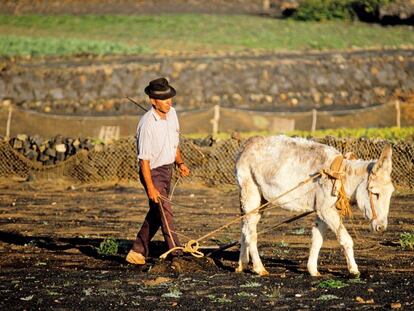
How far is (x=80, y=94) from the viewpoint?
4188 centimetres

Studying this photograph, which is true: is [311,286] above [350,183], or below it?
below

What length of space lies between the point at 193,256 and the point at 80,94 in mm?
26779

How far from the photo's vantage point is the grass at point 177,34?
48094 millimetres

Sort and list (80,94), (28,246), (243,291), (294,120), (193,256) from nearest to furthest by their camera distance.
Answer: (243,291)
(193,256)
(28,246)
(294,120)
(80,94)

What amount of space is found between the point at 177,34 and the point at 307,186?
1460 inches

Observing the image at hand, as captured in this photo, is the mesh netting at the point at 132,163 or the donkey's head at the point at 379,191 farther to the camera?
the mesh netting at the point at 132,163

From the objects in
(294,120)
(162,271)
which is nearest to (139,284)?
(162,271)

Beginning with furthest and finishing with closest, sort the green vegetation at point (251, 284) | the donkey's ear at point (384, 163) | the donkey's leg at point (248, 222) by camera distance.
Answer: the donkey's leg at point (248, 222) < the donkey's ear at point (384, 163) < the green vegetation at point (251, 284)

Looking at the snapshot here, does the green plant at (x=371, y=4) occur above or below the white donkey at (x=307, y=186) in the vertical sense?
above

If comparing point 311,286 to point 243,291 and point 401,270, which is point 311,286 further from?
point 401,270

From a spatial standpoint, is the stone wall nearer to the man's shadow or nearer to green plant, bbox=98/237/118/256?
the man's shadow

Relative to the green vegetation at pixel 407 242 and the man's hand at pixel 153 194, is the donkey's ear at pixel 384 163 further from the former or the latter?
the man's hand at pixel 153 194

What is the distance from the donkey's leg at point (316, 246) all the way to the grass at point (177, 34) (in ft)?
106

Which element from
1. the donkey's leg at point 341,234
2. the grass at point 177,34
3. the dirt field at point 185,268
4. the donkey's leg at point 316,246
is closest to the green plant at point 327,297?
the dirt field at point 185,268
